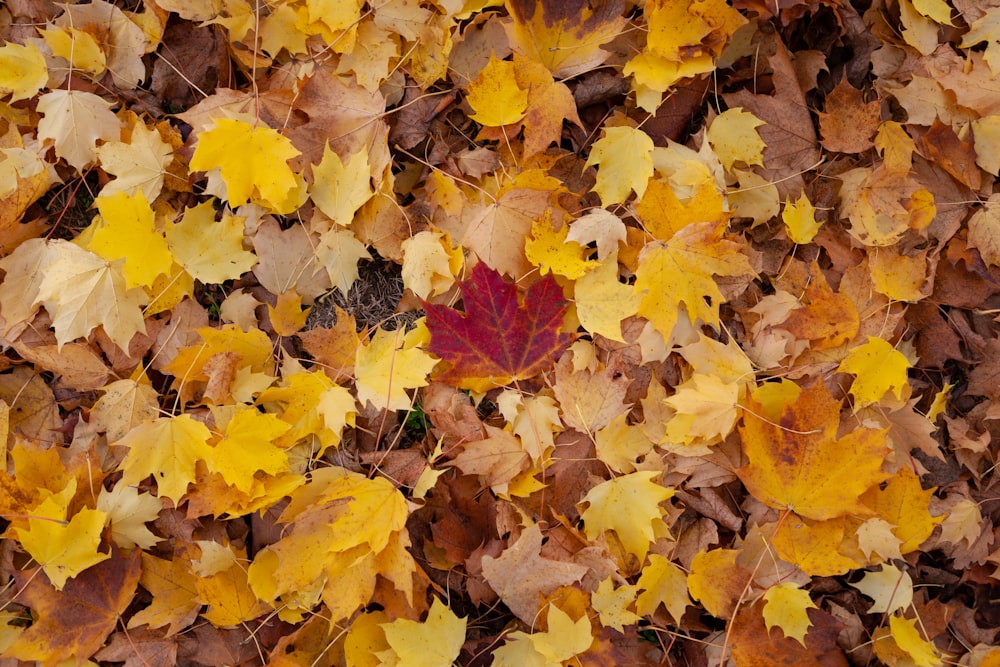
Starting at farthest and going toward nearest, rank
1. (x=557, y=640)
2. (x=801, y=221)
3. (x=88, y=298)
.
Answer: (x=801, y=221) → (x=88, y=298) → (x=557, y=640)

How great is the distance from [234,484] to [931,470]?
5.71 feet

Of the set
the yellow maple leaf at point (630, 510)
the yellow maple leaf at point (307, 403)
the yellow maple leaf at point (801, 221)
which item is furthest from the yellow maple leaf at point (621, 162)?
the yellow maple leaf at point (307, 403)

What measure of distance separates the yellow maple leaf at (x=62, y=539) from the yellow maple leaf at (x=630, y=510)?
3.78 feet

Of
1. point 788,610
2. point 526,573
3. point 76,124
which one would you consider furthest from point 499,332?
point 76,124

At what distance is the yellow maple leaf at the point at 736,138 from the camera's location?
1.82 metres

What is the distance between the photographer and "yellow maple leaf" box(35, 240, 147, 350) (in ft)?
5.64

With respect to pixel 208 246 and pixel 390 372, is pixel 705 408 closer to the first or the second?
pixel 390 372

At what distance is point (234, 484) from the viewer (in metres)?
1.69

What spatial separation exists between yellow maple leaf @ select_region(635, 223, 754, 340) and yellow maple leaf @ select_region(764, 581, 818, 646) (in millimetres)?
653

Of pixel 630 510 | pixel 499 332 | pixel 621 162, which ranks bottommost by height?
pixel 630 510

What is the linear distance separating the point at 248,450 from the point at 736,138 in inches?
55.9

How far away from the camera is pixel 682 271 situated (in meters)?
1.73

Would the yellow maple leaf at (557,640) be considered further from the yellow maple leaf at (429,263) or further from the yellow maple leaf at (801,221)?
the yellow maple leaf at (801,221)

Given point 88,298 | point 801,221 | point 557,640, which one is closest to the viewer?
point 557,640
